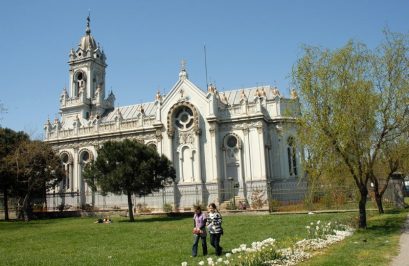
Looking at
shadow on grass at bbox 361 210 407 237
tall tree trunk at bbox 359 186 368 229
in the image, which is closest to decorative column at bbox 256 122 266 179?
shadow on grass at bbox 361 210 407 237

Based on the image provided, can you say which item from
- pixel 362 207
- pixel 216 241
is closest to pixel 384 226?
pixel 362 207

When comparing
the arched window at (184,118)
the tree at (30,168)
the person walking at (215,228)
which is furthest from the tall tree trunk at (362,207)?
the tree at (30,168)

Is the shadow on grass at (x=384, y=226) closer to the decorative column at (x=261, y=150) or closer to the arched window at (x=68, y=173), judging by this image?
the decorative column at (x=261, y=150)

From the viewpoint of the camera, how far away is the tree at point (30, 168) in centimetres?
4122

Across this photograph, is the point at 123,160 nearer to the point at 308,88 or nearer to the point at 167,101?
the point at 167,101

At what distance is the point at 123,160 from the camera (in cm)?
3572

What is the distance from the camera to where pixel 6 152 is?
145 feet

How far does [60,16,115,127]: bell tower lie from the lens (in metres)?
61.1

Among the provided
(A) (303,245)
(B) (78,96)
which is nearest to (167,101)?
(B) (78,96)

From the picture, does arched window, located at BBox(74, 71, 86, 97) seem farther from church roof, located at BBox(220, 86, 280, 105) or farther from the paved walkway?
the paved walkway

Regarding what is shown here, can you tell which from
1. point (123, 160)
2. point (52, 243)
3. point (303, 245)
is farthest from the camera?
point (123, 160)

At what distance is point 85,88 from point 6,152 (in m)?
20.1

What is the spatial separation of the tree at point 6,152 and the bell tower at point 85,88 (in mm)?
13905

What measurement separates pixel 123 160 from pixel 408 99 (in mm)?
23604
